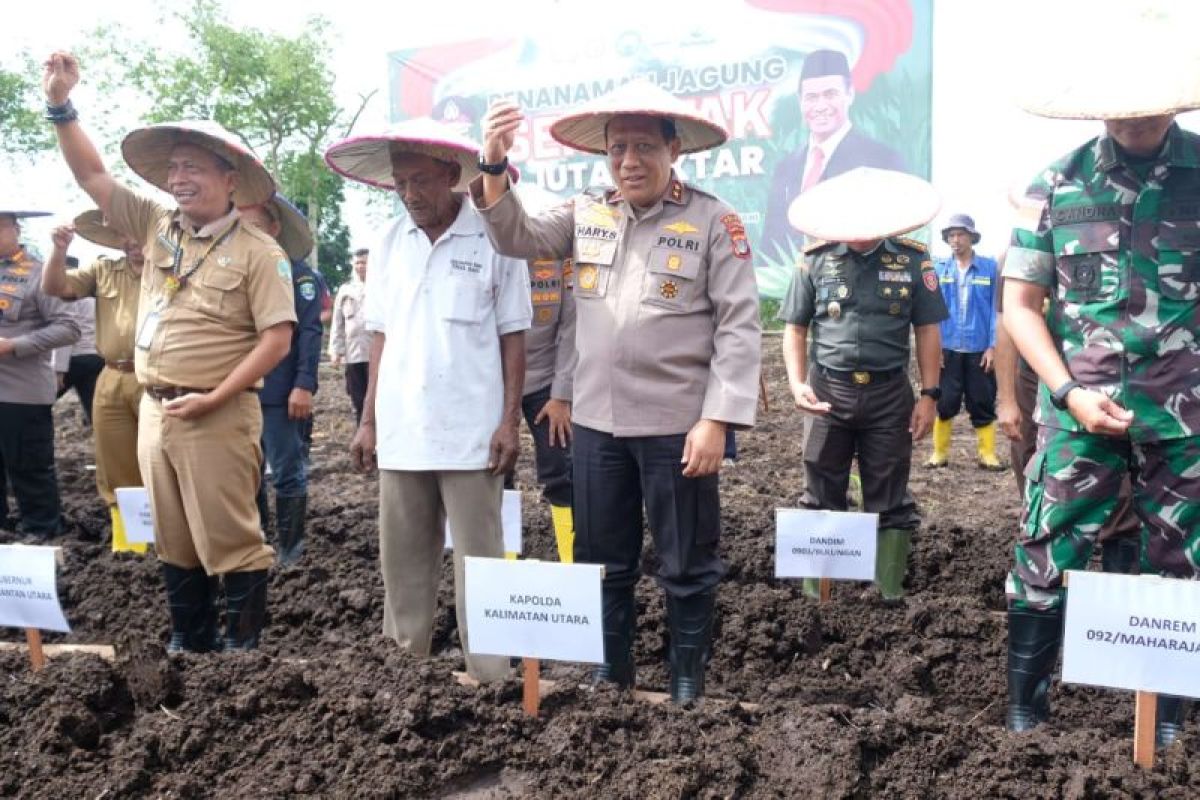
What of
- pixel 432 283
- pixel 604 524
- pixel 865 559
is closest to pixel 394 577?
pixel 604 524

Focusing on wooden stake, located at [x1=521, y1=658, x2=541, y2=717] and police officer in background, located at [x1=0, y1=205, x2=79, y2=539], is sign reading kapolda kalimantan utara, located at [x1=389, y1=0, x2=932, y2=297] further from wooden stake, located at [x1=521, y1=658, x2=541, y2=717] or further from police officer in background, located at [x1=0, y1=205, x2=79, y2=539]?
wooden stake, located at [x1=521, y1=658, x2=541, y2=717]

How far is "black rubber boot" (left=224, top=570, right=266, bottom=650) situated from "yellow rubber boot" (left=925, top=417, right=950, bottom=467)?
5786mm

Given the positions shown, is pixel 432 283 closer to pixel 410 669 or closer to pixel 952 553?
pixel 410 669

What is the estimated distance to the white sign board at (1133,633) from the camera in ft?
6.78

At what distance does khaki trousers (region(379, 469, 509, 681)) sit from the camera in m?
2.96

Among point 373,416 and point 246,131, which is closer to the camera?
point 373,416

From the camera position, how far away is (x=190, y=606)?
134 inches

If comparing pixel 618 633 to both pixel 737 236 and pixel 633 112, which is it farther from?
pixel 633 112

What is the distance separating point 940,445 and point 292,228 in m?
5.55

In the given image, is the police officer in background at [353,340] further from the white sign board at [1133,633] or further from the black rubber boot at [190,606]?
the white sign board at [1133,633]

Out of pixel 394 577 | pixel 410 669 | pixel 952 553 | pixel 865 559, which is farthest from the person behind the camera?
pixel 952 553

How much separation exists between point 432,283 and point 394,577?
946 millimetres

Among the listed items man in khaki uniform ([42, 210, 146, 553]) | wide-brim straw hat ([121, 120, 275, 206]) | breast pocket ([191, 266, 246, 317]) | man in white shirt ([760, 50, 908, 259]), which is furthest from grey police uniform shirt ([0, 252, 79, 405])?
man in white shirt ([760, 50, 908, 259])

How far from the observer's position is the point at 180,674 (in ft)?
8.75
